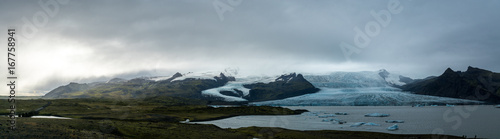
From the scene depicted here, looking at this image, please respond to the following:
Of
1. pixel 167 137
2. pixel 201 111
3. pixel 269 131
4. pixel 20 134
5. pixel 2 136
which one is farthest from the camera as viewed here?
pixel 201 111

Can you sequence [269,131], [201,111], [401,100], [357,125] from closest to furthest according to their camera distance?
1. [269,131]
2. [357,125]
3. [201,111]
4. [401,100]

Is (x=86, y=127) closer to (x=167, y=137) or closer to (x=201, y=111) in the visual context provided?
(x=167, y=137)

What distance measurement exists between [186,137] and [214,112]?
76.7 metres

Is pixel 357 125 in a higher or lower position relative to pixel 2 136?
lower

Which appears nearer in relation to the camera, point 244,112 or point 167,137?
point 167,137

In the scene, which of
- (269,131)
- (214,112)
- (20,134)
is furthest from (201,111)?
(20,134)

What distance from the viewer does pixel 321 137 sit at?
2058 inches

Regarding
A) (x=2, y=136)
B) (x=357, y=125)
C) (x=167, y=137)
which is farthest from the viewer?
(x=357, y=125)

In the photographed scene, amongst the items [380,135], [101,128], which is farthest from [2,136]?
[380,135]

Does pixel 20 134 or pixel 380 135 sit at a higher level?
pixel 20 134

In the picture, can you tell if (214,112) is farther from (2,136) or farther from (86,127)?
(2,136)

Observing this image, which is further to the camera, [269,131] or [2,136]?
[269,131]

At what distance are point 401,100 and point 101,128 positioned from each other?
7601 inches

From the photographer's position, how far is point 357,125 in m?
72.6
